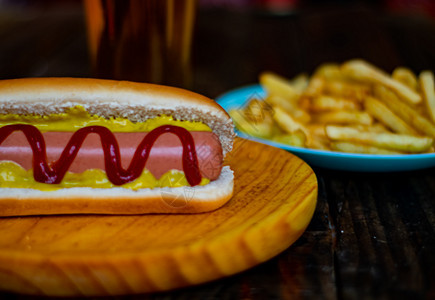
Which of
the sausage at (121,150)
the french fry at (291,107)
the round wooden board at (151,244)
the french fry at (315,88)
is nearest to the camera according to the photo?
the round wooden board at (151,244)

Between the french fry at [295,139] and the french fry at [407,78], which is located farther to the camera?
the french fry at [407,78]

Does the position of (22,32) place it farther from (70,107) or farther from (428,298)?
(428,298)

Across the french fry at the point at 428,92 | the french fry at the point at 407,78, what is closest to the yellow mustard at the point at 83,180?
the french fry at the point at 428,92

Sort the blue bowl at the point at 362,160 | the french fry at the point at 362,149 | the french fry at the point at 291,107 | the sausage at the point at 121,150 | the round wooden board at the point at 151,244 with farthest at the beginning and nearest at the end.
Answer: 1. the french fry at the point at 291,107
2. the french fry at the point at 362,149
3. the blue bowl at the point at 362,160
4. the sausage at the point at 121,150
5. the round wooden board at the point at 151,244

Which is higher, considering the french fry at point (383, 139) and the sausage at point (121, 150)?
the sausage at point (121, 150)

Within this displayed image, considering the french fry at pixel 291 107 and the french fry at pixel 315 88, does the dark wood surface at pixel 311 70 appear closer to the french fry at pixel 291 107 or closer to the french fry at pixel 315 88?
the french fry at pixel 291 107

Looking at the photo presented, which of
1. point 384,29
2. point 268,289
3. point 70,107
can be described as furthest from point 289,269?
point 384,29

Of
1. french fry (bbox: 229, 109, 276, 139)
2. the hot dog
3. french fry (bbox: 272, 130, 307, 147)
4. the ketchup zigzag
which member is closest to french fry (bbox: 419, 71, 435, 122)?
french fry (bbox: 272, 130, 307, 147)

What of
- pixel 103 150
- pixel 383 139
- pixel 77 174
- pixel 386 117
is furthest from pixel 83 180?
pixel 386 117

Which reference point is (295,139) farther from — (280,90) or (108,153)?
(108,153)
